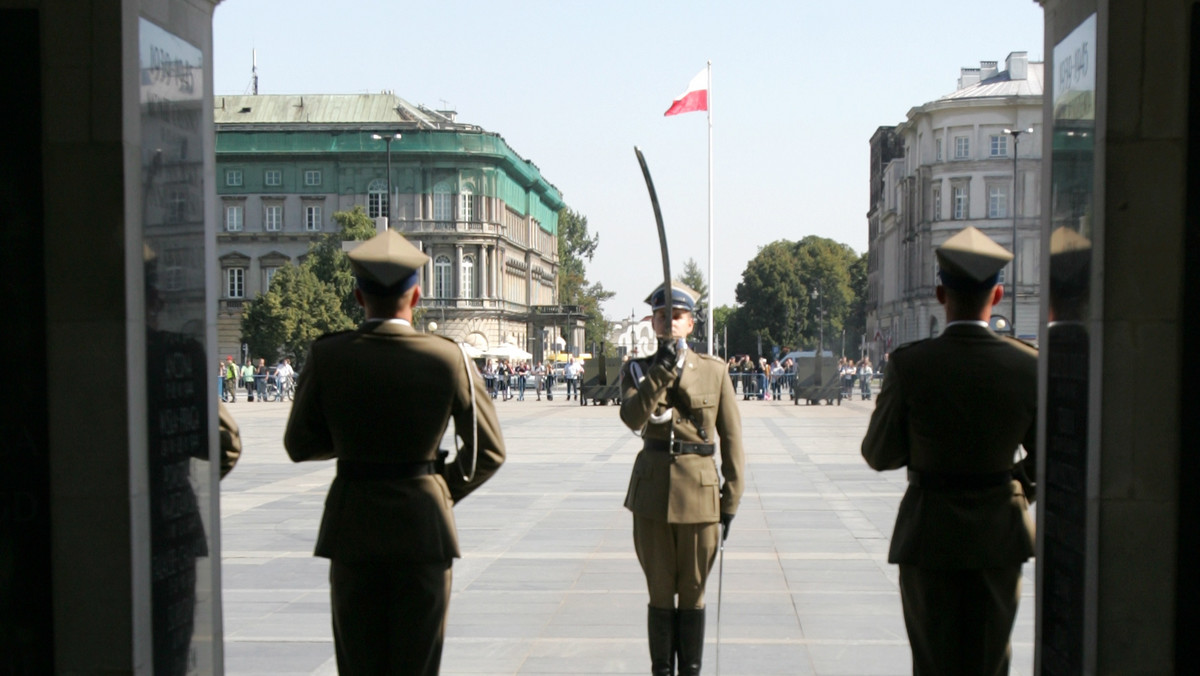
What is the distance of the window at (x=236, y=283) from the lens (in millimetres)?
99375

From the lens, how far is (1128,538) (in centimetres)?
450

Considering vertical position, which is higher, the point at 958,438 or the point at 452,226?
the point at 452,226

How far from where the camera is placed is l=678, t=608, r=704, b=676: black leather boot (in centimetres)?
646

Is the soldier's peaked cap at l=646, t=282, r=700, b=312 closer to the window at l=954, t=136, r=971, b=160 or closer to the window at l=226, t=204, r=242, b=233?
the window at l=226, t=204, r=242, b=233

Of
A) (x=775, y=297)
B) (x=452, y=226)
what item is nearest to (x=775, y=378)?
(x=452, y=226)

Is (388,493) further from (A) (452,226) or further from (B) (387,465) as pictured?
(A) (452,226)

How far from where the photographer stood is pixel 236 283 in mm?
99438

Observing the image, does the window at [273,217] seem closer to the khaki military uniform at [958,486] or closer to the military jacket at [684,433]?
the military jacket at [684,433]

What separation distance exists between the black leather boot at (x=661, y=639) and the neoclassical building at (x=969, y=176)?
84.7 meters

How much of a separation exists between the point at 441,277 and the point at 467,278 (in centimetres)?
188

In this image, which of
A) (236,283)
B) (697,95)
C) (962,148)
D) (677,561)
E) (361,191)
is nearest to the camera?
(677,561)

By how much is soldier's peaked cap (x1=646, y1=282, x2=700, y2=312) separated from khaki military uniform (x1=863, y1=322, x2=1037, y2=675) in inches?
71.7

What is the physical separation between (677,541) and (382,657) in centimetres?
209


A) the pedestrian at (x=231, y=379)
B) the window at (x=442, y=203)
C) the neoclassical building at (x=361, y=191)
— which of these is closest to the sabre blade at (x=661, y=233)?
the pedestrian at (x=231, y=379)
